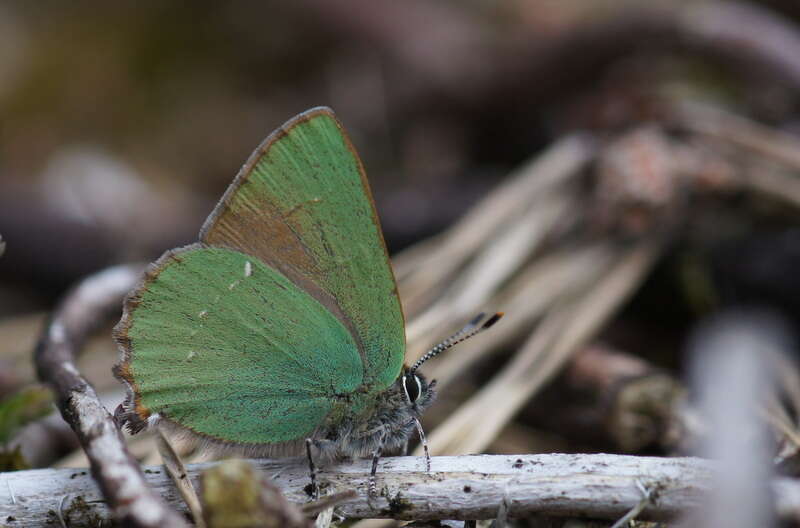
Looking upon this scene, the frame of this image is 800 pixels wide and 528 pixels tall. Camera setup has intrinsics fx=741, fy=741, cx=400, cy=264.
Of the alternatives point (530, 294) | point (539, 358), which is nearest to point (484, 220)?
point (530, 294)

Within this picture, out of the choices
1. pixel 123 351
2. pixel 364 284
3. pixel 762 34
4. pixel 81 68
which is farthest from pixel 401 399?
pixel 81 68

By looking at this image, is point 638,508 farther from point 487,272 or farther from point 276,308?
point 487,272

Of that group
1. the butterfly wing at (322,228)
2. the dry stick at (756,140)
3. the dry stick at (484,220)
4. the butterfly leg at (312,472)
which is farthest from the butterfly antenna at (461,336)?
the dry stick at (756,140)

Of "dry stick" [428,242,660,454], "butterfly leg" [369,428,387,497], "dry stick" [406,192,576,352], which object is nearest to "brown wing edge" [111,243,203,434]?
"butterfly leg" [369,428,387,497]

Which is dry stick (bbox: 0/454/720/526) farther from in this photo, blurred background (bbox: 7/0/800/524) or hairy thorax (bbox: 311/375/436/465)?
blurred background (bbox: 7/0/800/524)

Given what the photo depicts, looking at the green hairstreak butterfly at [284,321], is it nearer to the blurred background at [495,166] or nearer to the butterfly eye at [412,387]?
the butterfly eye at [412,387]

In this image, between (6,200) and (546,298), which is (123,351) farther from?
(6,200)

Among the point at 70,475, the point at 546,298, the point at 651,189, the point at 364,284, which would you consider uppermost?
the point at 651,189
